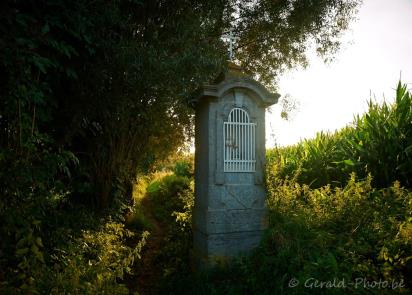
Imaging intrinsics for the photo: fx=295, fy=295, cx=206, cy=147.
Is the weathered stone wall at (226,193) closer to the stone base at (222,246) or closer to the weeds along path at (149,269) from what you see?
the stone base at (222,246)

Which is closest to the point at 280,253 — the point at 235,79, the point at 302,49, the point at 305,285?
the point at 305,285

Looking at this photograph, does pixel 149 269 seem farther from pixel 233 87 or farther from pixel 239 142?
pixel 233 87

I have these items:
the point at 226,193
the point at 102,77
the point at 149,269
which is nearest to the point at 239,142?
the point at 226,193

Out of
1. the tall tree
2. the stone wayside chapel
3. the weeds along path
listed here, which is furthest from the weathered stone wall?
the weeds along path

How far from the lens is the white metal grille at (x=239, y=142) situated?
526 cm

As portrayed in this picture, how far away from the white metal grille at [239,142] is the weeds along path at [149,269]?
2558 millimetres

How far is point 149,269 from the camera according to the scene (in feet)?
19.8

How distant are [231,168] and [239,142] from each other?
1.65 ft

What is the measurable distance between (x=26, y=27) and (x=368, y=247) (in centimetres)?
515

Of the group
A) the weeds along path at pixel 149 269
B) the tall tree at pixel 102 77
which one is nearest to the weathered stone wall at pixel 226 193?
the tall tree at pixel 102 77

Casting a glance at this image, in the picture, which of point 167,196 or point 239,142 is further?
point 167,196

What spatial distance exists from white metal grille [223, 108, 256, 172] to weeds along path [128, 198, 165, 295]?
2.56 meters

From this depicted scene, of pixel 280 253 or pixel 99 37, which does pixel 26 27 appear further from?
pixel 280 253

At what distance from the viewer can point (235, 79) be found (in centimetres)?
518
